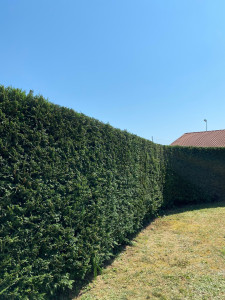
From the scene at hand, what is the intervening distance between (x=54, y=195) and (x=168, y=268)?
281cm

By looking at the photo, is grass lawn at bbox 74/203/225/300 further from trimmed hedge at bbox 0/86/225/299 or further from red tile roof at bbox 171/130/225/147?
red tile roof at bbox 171/130/225/147

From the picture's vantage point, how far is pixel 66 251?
308cm

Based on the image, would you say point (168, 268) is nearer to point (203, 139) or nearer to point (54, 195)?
point (54, 195)

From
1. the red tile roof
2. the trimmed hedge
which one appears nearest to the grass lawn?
the trimmed hedge

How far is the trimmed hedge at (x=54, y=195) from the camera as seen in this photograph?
7.82 ft

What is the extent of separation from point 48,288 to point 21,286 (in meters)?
0.50

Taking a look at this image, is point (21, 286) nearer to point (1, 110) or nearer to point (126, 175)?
point (1, 110)

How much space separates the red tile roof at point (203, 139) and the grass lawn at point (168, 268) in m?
15.7

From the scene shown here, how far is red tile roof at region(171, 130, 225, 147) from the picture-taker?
65.7 ft

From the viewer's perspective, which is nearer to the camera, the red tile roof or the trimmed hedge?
Result: the trimmed hedge

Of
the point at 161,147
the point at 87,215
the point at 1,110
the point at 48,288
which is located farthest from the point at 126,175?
the point at 161,147

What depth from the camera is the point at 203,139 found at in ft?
70.3

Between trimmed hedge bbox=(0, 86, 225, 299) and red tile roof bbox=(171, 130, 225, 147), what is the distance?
17761 mm

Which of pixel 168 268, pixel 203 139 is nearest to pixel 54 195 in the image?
pixel 168 268
